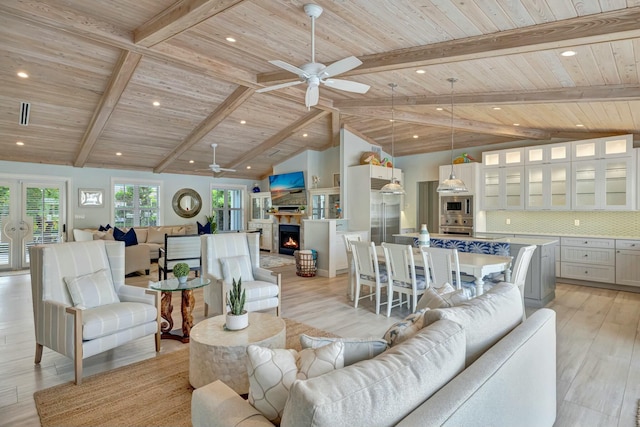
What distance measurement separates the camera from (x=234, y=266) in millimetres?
4172

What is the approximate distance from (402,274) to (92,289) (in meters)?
3.33

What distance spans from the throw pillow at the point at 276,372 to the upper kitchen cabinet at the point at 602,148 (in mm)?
6829

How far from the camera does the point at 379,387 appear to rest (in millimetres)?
1018

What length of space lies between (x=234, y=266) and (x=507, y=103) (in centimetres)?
412

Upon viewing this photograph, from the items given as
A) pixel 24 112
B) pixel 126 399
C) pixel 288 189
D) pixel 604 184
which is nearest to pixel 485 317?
pixel 126 399

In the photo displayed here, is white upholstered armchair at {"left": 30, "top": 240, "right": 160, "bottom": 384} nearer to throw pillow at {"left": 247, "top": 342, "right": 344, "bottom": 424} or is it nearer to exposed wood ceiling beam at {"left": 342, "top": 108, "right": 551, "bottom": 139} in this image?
throw pillow at {"left": 247, "top": 342, "right": 344, "bottom": 424}

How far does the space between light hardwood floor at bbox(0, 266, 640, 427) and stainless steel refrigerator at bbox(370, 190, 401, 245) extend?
248 centimetres

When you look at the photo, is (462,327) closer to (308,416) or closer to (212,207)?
(308,416)

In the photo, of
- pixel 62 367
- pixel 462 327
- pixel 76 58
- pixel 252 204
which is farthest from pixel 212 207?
pixel 462 327

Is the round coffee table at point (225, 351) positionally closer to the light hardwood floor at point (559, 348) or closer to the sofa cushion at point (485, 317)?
the light hardwood floor at point (559, 348)

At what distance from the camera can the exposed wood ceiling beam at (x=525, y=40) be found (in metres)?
2.55

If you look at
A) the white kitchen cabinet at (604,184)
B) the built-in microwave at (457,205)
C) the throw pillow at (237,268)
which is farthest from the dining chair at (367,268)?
the white kitchen cabinet at (604,184)

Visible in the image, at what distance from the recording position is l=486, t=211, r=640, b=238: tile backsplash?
6.01 metres

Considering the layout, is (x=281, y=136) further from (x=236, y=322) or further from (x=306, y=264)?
(x=236, y=322)
